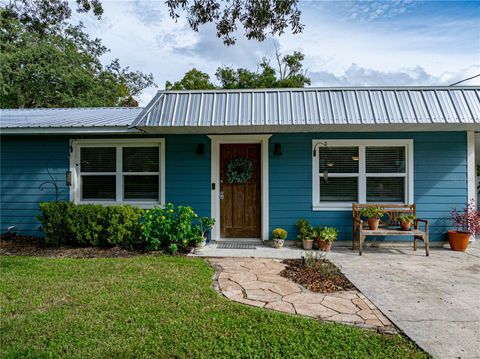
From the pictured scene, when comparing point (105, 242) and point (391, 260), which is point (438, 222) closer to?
point (391, 260)

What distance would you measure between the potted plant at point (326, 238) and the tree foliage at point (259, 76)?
1540 cm

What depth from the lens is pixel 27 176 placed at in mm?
6391

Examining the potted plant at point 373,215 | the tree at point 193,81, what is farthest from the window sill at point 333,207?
the tree at point 193,81

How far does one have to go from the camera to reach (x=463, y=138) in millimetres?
5746

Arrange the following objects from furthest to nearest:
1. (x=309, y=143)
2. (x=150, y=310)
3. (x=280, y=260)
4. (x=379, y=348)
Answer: (x=309, y=143) → (x=280, y=260) → (x=150, y=310) → (x=379, y=348)

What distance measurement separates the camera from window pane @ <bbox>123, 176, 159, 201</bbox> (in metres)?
Answer: 6.29

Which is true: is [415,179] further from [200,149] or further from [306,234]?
[200,149]

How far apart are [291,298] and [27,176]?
6194 mm

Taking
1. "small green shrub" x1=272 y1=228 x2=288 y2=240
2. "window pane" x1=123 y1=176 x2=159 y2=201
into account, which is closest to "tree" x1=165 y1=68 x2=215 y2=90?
"window pane" x1=123 y1=176 x2=159 y2=201

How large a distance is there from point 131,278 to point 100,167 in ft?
11.0

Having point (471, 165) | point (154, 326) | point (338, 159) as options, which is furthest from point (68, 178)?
point (471, 165)

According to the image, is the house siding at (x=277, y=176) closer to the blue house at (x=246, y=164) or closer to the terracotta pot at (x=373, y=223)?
the blue house at (x=246, y=164)

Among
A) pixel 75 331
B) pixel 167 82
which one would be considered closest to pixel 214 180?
pixel 75 331

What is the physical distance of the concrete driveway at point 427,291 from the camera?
2.49 metres
